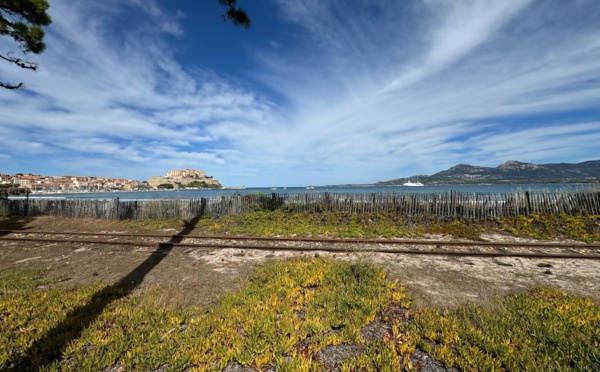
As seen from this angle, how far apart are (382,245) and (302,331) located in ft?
19.9

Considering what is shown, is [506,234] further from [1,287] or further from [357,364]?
[1,287]

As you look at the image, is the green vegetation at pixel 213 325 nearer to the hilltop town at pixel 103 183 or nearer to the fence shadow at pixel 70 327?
the fence shadow at pixel 70 327

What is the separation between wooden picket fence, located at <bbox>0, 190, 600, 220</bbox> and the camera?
1189 centimetres

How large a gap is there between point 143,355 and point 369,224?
36.3 feet

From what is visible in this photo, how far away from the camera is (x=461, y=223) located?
1195 centimetres

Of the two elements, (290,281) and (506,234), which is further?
(506,234)

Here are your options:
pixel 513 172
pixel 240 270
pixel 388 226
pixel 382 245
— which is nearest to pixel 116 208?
pixel 240 270

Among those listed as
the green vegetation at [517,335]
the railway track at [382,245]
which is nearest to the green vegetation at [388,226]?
the railway track at [382,245]

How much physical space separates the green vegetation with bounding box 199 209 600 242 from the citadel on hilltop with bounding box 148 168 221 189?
143408mm

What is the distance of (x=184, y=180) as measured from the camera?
155 m

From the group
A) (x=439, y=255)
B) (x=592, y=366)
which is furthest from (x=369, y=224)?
(x=592, y=366)

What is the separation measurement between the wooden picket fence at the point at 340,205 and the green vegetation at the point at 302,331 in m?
8.58

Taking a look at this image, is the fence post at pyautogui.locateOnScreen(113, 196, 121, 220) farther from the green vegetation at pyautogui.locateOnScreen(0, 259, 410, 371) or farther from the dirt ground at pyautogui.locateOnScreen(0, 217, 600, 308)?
the green vegetation at pyautogui.locateOnScreen(0, 259, 410, 371)

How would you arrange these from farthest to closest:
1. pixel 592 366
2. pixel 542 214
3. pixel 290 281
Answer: pixel 542 214, pixel 290 281, pixel 592 366
